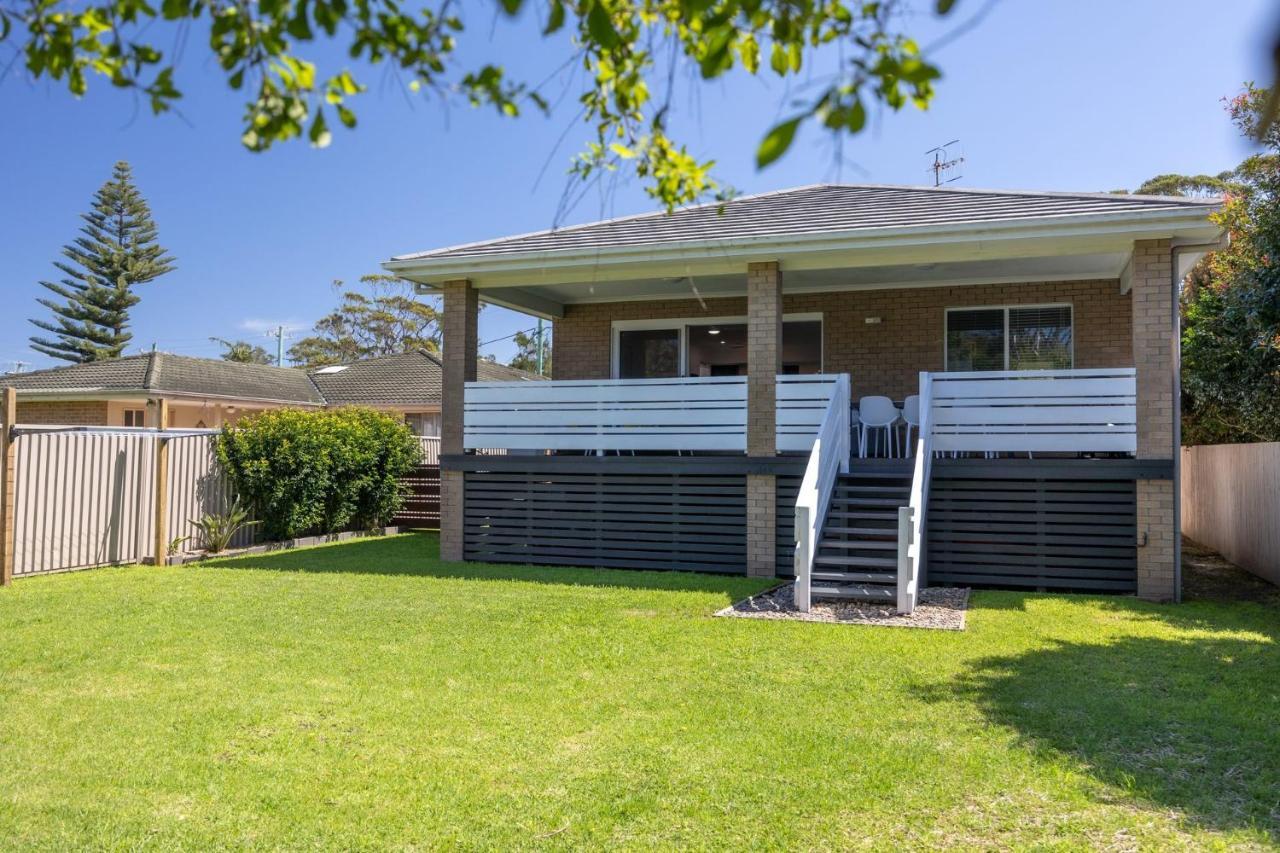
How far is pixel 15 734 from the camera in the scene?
489 centimetres

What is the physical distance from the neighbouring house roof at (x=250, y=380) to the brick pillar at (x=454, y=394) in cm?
1086

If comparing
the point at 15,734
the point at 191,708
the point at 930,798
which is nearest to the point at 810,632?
the point at 930,798

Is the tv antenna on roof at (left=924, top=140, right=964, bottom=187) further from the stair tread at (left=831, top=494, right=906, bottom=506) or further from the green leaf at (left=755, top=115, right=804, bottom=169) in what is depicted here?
the green leaf at (left=755, top=115, right=804, bottom=169)

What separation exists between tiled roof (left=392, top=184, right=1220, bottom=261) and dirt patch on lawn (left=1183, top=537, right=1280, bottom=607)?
4300 mm

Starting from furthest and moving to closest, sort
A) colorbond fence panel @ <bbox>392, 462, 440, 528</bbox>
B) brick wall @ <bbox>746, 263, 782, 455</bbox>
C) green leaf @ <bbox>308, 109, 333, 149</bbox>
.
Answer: colorbond fence panel @ <bbox>392, 462, 440, 528</bbox> < brick wall @ <bbox>746, 263, 782, 455</bbox> < green leaf @ <bbox>308, 109, 333, 149</bbox>

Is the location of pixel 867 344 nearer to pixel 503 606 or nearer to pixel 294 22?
pixel 503 606

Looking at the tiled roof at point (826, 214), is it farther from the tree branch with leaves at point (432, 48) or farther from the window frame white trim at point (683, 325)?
the tree branch with leaves at point (432, 48)

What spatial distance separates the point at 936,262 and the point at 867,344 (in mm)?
2635

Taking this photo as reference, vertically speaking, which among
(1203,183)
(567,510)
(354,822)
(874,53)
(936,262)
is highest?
(1203,183)

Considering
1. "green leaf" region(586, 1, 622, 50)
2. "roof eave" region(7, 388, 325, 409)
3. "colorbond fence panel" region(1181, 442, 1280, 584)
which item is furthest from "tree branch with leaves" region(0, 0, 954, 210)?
"roof eave" region(7, 388, 325, 409)

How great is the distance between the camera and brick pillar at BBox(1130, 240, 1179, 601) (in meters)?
9.79

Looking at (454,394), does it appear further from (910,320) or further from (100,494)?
(910,320)

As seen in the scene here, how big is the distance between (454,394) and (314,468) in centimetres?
349

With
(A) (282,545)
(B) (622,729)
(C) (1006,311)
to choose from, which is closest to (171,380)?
(A) (282,545)
